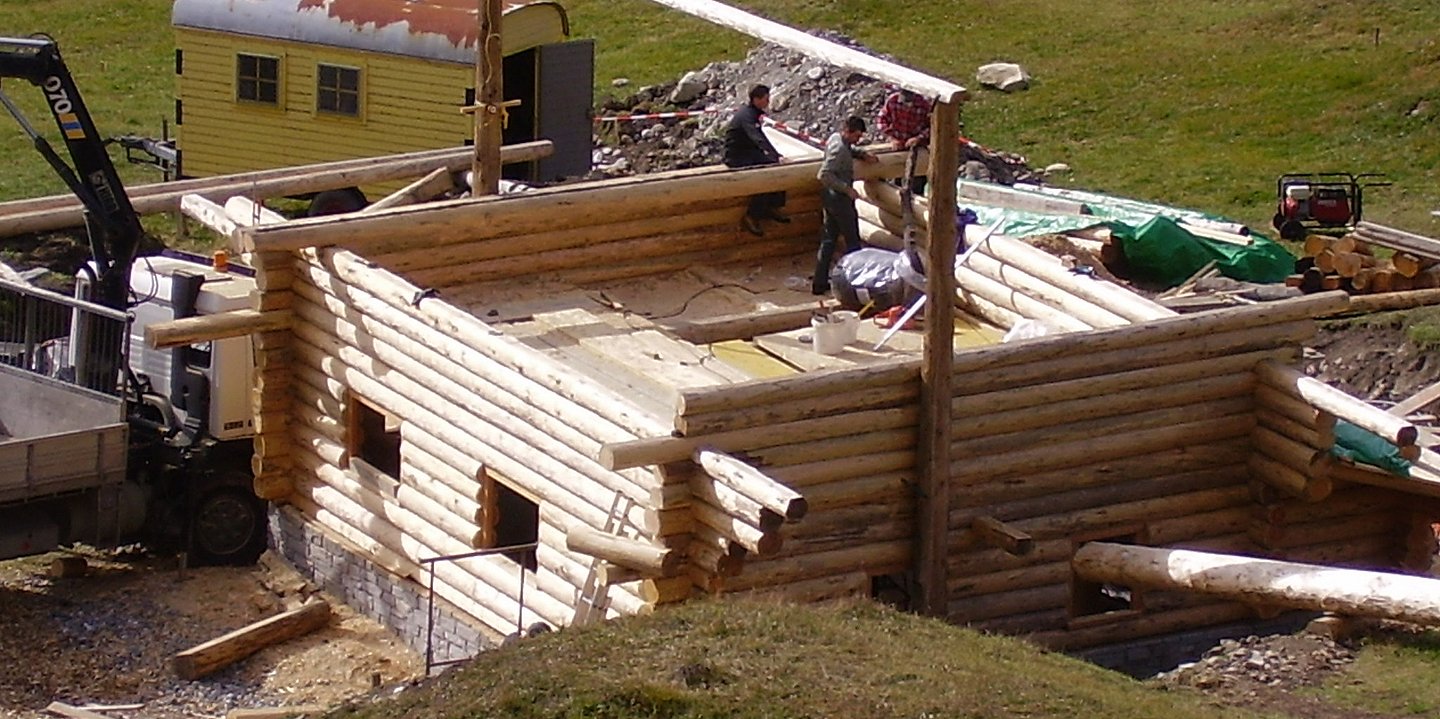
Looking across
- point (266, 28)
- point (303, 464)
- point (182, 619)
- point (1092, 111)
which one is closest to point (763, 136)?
point (303, 464)

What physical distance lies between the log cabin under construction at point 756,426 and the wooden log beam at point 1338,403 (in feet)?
0.11

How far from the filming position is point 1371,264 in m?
29.0

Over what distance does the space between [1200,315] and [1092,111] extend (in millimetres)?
20334

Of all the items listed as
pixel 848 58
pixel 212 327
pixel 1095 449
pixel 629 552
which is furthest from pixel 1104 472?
pixel 212 327

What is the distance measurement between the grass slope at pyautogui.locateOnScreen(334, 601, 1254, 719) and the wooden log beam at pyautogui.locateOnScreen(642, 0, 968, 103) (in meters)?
3.83

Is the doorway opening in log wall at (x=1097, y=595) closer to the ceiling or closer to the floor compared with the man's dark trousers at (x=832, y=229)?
closer to the floor

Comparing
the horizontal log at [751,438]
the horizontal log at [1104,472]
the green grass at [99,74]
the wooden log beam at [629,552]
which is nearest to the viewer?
the horizontal log at [751,438]

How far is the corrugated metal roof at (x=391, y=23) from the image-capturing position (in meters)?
32.2

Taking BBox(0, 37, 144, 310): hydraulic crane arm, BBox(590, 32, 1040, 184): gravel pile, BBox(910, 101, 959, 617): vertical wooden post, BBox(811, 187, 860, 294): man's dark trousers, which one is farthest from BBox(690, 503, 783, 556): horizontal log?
BBox(590, 32, 1040, 184): gravel pile

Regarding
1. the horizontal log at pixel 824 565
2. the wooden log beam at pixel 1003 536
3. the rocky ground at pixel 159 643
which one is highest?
the wooden log beam at pixel 1003 536

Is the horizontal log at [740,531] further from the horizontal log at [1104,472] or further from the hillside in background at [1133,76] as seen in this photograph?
the hillside in background at [1133,76]

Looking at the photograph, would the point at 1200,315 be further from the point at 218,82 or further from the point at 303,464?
the point at 218,82

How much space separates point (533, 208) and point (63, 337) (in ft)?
14.7

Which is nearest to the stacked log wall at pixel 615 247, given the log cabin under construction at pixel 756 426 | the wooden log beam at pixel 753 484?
the log cabin under construction at pixel 756 426
